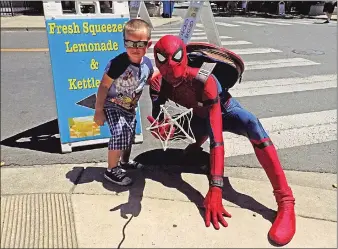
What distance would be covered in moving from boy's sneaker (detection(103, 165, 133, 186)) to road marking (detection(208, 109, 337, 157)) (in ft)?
4.23

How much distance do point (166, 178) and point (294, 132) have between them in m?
2.08

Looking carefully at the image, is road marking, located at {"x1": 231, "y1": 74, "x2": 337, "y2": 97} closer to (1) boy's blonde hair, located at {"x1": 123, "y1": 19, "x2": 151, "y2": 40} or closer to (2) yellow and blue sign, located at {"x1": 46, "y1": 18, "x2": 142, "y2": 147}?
(2) yellow and blue sign, located at {"x1": 46, "y1": 18, "x2": 142, "y2": 147}

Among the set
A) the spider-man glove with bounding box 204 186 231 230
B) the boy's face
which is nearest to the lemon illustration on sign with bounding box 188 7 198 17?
the boy's face

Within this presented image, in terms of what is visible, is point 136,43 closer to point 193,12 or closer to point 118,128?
point 118,128

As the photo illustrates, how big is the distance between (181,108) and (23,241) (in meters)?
1.54

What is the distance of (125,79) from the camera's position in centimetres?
295

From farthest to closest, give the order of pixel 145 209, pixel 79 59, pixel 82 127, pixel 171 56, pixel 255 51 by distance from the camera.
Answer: pixel 255 51 < pixel 82 127 < pixel 79 59 < pixel 145 209 < pixel 171 56

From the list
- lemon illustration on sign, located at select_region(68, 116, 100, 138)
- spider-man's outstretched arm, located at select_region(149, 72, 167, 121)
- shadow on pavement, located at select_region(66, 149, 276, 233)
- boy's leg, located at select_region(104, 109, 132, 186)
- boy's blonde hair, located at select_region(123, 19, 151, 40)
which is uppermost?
boy's blonde hair, located at select_region(123, 19, 151, 40)

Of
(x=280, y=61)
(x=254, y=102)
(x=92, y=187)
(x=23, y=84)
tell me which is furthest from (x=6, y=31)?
(x=92, y=187)

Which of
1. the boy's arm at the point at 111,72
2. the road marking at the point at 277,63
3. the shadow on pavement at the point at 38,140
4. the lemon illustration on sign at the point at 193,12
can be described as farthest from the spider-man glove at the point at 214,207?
the road marking at the point at 277,63

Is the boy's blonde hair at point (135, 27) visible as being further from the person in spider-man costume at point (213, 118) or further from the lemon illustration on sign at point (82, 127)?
the lemon illustration on sign at point (82, 127)

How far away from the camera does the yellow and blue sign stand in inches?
139

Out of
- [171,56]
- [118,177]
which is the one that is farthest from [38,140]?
[171,56]

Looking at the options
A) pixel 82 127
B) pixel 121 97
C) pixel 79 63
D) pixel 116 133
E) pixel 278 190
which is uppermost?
pixel 79 63
